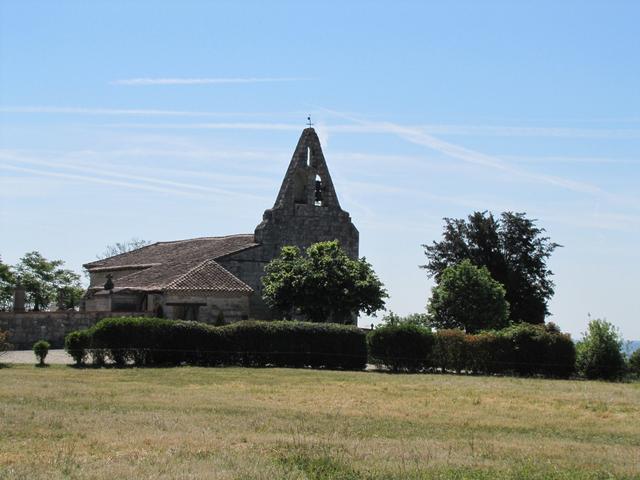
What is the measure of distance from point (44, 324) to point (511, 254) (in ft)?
116

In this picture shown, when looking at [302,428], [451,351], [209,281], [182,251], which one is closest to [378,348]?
[451,351]

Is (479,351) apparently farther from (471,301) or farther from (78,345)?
(78,345)

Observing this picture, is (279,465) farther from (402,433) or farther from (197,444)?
(402,433)

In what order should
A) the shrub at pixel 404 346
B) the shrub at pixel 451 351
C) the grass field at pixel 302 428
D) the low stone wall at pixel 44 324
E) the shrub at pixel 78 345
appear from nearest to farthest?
the grass field at pixel 302 428 < the shrub at pixel 78 345 < the shrub at pixel 404 346 < the shrub at pixel 451 351 < the low stone wall at pixel 44 324

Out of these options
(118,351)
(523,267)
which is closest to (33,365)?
(118,351)

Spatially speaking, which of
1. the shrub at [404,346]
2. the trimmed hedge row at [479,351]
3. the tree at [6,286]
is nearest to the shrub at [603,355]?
the trimmed hedge row at [479,351]

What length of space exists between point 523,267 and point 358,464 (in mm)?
57692

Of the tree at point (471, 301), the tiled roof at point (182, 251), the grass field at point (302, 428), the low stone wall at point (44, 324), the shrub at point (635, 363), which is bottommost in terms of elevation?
the grass field at point (302, 428)

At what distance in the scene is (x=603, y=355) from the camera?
142 feet

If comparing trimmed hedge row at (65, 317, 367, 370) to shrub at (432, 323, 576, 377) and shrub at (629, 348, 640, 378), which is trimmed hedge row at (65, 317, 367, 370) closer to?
shrub at (432, 323, 576, 377)

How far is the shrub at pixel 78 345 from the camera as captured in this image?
3850cm

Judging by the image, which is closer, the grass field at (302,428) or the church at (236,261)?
the grass field at (302,428)

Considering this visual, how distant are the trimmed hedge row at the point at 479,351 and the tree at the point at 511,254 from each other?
2605 cm

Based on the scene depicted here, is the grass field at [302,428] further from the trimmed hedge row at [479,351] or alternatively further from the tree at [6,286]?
the tree at [6,286]
